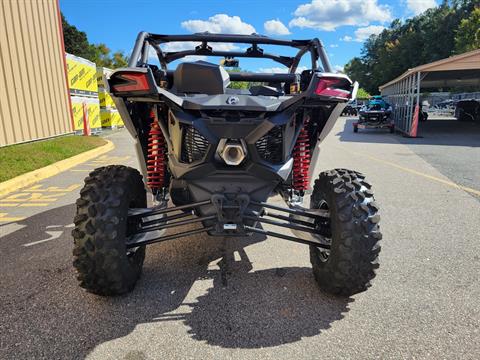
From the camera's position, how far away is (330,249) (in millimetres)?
2719

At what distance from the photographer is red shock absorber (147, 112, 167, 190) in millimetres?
3148

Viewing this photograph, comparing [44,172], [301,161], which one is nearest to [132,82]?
[301,161]

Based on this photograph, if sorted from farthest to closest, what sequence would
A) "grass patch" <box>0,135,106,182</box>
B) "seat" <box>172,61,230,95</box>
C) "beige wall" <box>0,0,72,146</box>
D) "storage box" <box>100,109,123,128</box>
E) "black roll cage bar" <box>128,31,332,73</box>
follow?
"storage box" <box>100,109,123,128</box>, "beige wall" <box>0,0,72,146</box>, "grass patch" <box>0,135,106,182</box>, "black roll cage bar" <box>128,31,332,73</box>, "seat" <box>172,61,230,95</box>

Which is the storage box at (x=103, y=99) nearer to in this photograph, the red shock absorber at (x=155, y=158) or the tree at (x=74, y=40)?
the red shock absorber at (x=155, y=158)

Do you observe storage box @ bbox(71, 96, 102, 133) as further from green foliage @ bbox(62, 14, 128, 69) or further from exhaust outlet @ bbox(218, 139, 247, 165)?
green foliage @ bbox(62, 14, 128, 69)

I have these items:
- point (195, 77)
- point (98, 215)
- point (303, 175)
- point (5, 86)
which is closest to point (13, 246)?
point (98, 215)

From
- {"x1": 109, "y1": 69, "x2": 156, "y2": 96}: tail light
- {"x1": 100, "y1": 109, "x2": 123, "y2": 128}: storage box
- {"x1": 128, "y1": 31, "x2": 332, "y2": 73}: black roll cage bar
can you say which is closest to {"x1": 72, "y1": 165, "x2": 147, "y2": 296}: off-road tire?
{"x1": 109, "y1": 69, "x2": 156, "y2": 96}: tail light

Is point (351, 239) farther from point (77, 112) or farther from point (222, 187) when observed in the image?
point (77, 112)

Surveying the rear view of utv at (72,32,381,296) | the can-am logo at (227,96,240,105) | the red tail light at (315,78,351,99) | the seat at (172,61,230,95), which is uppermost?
the seat at (172,61,230,95)

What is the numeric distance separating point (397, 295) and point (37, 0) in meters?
13.2

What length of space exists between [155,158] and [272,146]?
3.43 feet

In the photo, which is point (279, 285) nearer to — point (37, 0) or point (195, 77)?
point (195, 77)

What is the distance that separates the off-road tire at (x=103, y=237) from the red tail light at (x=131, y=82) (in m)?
0.64

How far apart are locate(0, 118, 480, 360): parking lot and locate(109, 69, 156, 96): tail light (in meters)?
1.46
